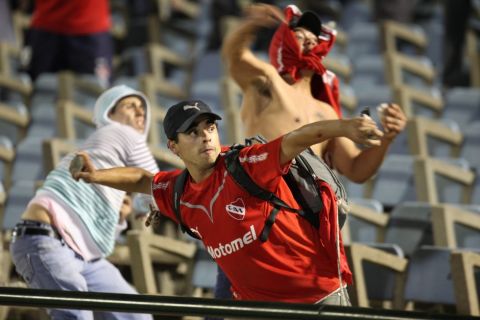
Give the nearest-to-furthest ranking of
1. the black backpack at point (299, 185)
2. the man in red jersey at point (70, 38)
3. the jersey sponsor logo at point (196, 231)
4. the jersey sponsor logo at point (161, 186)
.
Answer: the black backpack at point (299, 185) → the jersey sponsor logo at point (196, 231) → the jersey sponsor logo at point (161, 186) → the man in red jersey at point (70, 38)

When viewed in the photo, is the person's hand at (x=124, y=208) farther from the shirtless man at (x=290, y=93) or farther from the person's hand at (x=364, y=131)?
the person's hand at (x=364, y=131)

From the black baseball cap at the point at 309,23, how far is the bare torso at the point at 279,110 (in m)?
0.24

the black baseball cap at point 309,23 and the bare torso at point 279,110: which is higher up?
the black baseball cap at point 309,23

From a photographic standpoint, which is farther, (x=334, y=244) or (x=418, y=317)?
(x=334, y=244)

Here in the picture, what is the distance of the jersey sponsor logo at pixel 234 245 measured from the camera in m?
4.44

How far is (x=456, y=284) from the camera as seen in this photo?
551 centimetres

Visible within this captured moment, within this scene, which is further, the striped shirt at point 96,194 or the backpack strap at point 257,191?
the striped shirt at point 96,194

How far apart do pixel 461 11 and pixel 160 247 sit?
3.74 m

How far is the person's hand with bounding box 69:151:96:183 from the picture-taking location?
4793 mm

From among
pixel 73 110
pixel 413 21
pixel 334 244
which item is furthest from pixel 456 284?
pixel 413 21

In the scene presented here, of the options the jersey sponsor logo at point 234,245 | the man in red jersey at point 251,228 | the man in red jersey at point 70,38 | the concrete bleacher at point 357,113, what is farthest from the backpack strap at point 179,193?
the man in red jersey at point 70,38

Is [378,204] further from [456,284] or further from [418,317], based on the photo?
[418,317]

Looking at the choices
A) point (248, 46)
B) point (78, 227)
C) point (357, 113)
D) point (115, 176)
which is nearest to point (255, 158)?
point (115, 176)

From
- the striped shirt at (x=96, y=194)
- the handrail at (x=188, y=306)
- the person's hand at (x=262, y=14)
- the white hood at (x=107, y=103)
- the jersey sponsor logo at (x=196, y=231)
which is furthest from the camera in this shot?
the white hood at (x=107, y=103)
